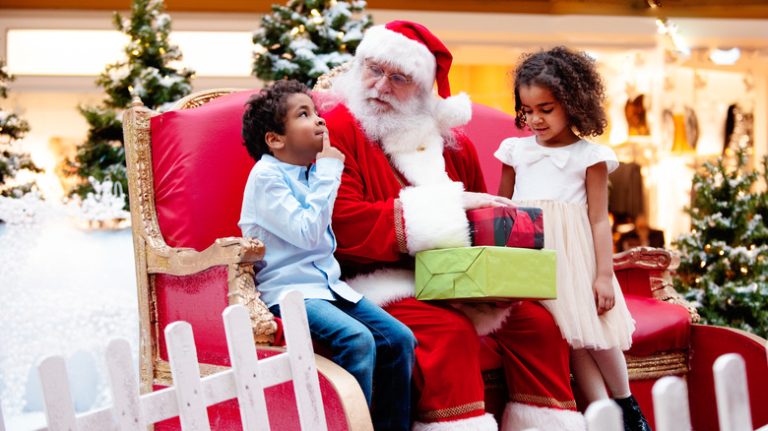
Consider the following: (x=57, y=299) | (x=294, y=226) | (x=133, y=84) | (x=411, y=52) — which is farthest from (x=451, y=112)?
(x=133, y=84)

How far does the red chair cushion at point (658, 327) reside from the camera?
3410mm

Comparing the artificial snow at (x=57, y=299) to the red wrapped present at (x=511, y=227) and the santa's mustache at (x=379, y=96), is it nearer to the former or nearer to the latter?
the santa's mustache at (x=379, y=96)

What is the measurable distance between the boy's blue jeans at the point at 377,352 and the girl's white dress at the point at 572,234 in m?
0.57

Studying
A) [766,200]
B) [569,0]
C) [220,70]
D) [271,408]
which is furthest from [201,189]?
[569,0]

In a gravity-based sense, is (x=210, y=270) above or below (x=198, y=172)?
below

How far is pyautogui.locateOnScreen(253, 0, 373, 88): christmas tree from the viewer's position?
18.0ft

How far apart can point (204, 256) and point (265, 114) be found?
17.7 inches

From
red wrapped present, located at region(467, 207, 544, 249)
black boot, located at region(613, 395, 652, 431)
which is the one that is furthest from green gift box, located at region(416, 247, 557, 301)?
black boot, located at region(613, 395, 652, 431)

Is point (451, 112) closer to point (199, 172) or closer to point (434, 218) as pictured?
point (434, 218)

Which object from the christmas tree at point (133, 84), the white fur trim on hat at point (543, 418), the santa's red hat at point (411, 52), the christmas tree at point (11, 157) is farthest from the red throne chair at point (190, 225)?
the christmas tree at point (11, 157)

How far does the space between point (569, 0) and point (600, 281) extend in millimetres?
5483

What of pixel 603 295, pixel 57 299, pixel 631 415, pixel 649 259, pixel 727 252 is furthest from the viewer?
pixel 727 252

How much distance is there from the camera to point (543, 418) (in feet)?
9.45

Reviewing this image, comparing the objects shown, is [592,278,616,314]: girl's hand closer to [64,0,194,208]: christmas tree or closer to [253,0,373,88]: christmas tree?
[253,0,373,88]: christmas tree
